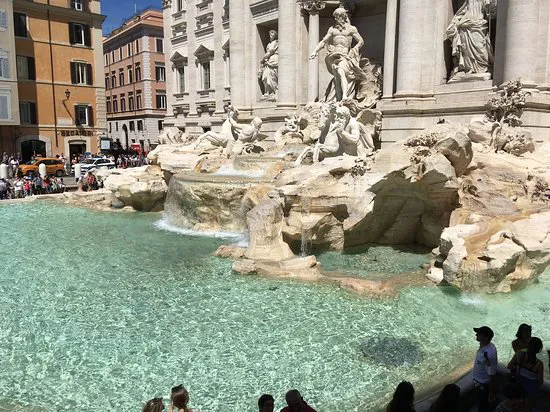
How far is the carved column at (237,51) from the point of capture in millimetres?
18906

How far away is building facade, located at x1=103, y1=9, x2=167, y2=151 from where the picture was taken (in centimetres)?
4334

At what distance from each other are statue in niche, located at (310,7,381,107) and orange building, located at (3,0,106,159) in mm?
21045

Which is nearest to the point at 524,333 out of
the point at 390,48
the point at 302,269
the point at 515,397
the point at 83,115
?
the point at 515,397

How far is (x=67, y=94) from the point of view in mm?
30234

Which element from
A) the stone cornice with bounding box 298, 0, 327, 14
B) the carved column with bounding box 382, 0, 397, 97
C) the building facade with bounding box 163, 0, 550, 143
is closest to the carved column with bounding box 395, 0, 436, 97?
the building facade with bounding box 163, 0, 550, 143

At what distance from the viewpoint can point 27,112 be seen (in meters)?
29.1

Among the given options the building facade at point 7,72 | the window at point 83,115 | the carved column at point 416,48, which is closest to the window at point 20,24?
the building facade at point 7,72

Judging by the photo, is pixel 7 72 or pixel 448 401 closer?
pixel 448 401

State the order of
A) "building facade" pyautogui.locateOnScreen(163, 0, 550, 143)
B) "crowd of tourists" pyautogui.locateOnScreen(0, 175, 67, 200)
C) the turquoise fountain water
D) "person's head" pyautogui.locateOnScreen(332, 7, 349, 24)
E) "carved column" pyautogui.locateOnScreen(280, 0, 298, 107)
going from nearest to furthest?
the turquoise fountain water → "building facade" pyautogui.locateOnScreen(163, 0, 550, 143) → "person's head" pyautogui.locateOnScreen(332, 7, 349, 24) → "carved column" pyautogui.locateOnScreen(280, 0, 298, 107) → "crowd of tourists" pyautogui.locateOnScreen(0, 175, 67, 200)

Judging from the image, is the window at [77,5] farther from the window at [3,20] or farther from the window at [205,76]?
the window at [205,76]

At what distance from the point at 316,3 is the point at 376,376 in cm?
1368

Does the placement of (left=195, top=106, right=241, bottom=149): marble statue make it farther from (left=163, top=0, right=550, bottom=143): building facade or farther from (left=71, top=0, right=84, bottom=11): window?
(left=71, top=0, right=84, bottom=11): window

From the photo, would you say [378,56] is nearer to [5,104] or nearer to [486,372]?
[486,372]

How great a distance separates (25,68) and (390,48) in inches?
Answer: 936
